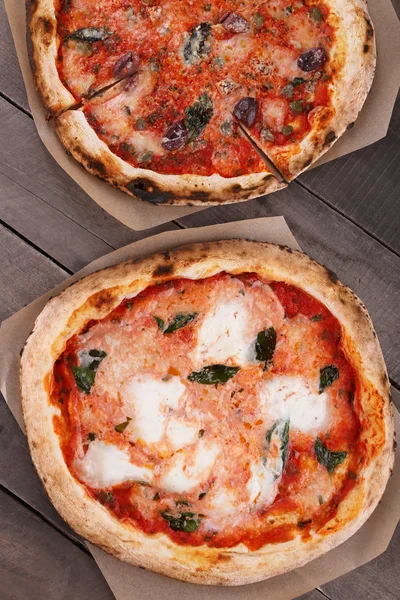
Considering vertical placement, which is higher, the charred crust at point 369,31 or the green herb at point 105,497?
the charred crust at point 369,31

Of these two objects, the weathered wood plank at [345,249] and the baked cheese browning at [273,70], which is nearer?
the baked cheese browning at [273,70]

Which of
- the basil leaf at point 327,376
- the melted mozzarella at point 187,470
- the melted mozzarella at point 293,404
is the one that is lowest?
the melted mozzarella at point 187,470

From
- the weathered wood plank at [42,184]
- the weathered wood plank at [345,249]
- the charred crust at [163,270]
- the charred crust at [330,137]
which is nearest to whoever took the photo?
the charred crust at [163,270]

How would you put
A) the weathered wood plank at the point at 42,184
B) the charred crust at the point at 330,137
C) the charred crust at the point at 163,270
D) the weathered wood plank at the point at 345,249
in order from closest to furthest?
1. the charred crust at the point at 163,270
2. the charred crust at the point at 330,137
3. the weathered wood plank at the point at 42,184
4. the weathered wood plank at the point at 345,249

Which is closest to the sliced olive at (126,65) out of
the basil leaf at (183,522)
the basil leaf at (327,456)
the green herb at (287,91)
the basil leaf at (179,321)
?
the green herb at (287,91)

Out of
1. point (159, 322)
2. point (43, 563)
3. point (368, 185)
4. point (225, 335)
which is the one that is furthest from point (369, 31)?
point (43, 563)

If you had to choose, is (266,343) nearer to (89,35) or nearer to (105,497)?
(105,497)

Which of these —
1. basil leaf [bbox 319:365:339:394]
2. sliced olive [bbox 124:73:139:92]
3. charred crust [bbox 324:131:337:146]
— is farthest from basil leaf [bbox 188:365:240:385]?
sliced olive [bbox 124:73:139:92]

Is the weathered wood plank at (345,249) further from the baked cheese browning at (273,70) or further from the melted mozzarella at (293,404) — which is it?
the melted mozzarella at (293,404)
